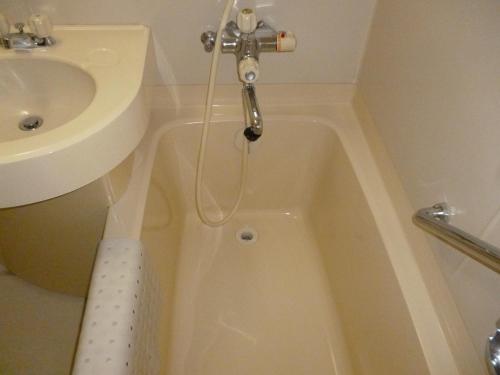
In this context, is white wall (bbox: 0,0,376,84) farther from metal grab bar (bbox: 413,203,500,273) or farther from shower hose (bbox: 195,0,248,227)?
metal grab bar (bbox: 413,203,500,273)

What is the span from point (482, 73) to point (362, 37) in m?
0.58

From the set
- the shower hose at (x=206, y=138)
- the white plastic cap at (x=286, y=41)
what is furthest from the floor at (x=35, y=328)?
the white plastic cap at (x=286, y=41)

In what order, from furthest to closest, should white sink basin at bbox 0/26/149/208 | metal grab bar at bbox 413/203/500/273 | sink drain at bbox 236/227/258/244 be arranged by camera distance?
sink drain at bbox 236/227/258/244 → white sink basin at bbox 0/26/149/208 → metal grab bar at bbox 413/203/500/273

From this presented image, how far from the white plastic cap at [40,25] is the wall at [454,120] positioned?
859 millimetres

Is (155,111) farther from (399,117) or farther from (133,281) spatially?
(399,117)

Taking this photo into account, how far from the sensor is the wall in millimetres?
628

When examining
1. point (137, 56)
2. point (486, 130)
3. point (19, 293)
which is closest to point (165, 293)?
point (19, 293)

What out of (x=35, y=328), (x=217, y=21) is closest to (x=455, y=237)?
(x=217, y=21)

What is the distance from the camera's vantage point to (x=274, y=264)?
131cm

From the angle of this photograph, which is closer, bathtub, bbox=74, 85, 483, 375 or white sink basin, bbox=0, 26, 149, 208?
white sink basin, bbox=0, 26, 149, 208

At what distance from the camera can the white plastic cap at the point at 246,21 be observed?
0.92 m

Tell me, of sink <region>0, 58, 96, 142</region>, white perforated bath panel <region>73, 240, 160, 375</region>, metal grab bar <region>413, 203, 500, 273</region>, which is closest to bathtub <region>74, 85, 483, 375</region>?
white perforated bath panel <region>73, 240, 160, 375</region>

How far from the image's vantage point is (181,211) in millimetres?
1358

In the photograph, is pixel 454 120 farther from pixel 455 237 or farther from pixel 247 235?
pixel 247 235
